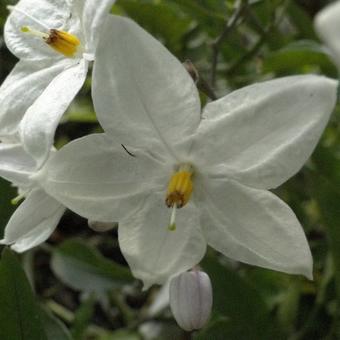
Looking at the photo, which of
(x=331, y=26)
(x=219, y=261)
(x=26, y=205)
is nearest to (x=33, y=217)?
(x=26, y=205)

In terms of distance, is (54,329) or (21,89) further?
(54,329)

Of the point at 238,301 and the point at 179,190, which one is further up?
the point at 179,190

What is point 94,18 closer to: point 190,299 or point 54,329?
point 190,299

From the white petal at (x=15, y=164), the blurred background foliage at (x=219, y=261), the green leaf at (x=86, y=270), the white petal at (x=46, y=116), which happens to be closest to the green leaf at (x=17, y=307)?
the blurred background foliage at (x=219, y=261)

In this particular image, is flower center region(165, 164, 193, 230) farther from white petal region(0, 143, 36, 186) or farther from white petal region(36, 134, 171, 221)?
white petal region(0, 143, 36, 186)

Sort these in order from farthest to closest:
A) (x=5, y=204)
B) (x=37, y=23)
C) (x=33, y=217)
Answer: (x=5, y=204) < (x=37, y=23) < (x=33, y=217)

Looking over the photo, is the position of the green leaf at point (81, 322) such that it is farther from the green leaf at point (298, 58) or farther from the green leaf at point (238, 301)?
the green leaf at point (298, 58)

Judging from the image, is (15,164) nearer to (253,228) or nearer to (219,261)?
(253,228)

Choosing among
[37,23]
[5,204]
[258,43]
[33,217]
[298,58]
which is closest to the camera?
[33,217]

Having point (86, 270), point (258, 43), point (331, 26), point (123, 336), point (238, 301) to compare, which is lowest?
point (123, 336)
